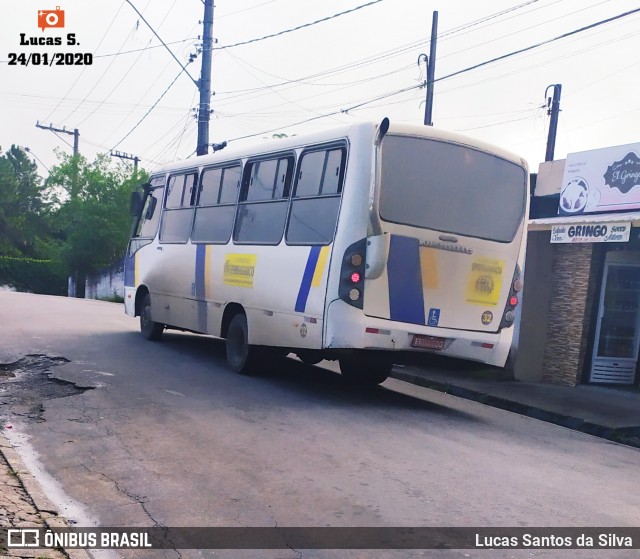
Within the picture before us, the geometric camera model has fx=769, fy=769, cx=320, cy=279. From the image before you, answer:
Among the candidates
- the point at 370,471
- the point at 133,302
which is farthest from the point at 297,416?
the point at 133,302

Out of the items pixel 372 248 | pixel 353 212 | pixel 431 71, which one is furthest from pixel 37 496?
pixel 431 71

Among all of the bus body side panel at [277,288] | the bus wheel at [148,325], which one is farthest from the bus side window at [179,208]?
the bus body side panel at [277,288]

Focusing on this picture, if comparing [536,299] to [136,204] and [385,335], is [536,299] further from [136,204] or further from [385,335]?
[136,204]

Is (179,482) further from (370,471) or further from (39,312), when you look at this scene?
(39,312)

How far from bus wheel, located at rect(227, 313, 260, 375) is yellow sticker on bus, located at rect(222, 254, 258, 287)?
0.49 meters

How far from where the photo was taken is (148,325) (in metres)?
14.4

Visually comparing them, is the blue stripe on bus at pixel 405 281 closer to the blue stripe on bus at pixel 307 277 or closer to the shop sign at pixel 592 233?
the blue stripe on bus at pixel 307 277

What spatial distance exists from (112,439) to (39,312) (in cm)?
1334

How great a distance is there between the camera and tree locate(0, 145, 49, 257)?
71062mm

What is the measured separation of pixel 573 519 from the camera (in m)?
5.34

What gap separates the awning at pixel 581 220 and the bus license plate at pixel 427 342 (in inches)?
199

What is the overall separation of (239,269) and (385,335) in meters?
2.96

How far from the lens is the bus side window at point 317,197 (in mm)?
9172

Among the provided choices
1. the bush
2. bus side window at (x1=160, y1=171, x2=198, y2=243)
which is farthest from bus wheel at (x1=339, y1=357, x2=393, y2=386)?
the bush
